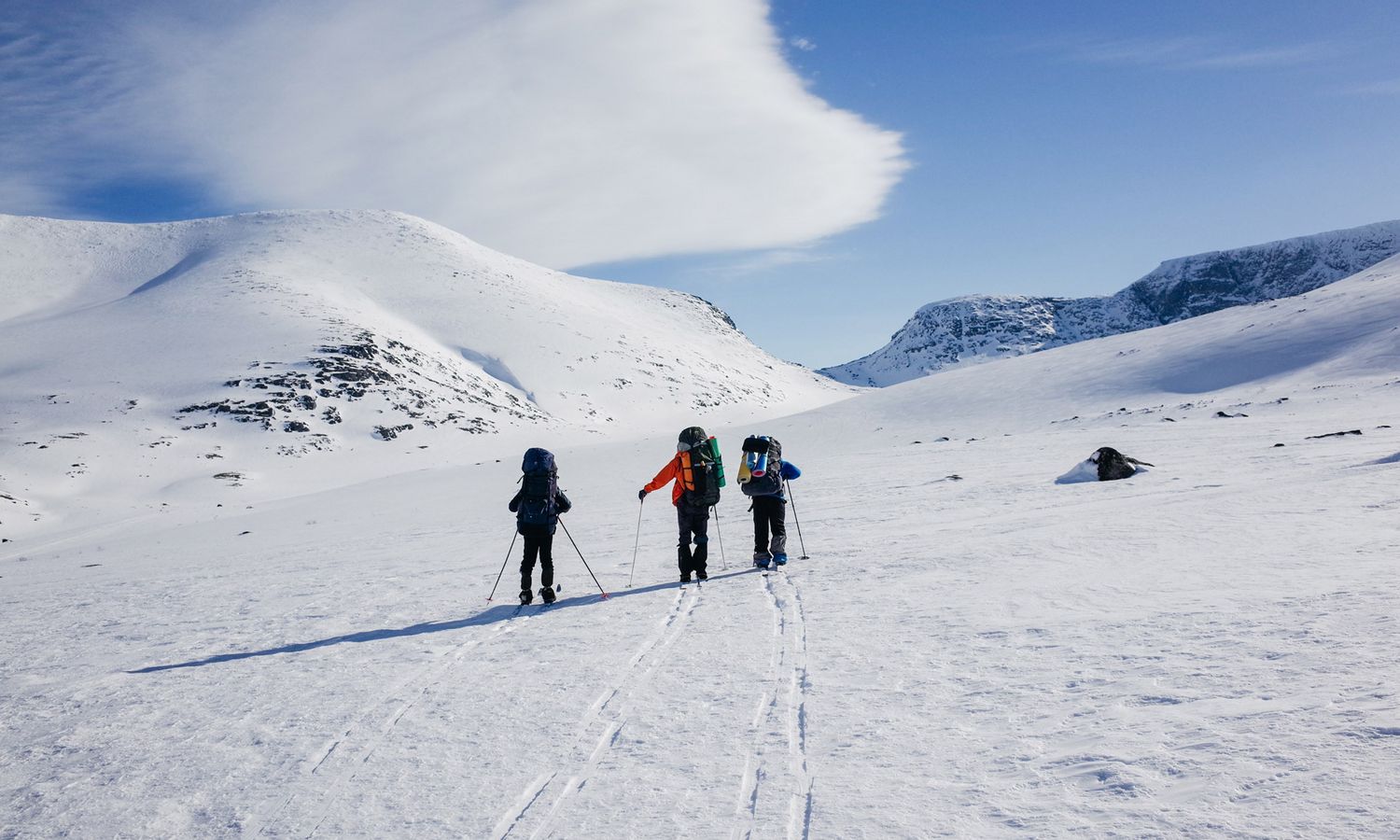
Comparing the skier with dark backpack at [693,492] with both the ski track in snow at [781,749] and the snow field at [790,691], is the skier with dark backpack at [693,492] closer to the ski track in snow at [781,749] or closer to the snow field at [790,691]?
the snow field at [790,691]

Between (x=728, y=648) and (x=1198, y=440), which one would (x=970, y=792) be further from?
(x=1198, y=440)

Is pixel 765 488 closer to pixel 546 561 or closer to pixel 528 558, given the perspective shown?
pixel 546 561

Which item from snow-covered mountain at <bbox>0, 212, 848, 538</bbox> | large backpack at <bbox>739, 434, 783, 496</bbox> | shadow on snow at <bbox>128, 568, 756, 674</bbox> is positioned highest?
snow-covered mountain at <bbox>0, 212, 848, 538</bbox>

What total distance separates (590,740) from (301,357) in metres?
67.9

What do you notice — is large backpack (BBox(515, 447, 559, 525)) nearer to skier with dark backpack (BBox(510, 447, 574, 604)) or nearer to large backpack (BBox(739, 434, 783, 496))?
skier with dark backpack (BBox(510, 447, 574, 604))

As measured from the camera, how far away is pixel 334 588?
484 inches

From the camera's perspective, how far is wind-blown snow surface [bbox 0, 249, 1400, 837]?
4152 millimetres

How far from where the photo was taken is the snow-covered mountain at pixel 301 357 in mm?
46750

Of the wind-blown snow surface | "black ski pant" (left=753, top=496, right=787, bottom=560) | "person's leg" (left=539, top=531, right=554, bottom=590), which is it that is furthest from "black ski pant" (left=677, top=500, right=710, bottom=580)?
"person's leg" (left=539, top=531, right=554, bottom=590)

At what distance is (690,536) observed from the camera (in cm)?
1124

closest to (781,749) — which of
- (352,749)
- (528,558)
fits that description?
(352,749)

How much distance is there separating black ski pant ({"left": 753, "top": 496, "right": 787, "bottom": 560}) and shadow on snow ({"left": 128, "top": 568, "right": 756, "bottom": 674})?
1.68 meters

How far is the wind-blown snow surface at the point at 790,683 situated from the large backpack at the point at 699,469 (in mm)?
1367

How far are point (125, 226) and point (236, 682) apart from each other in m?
160
